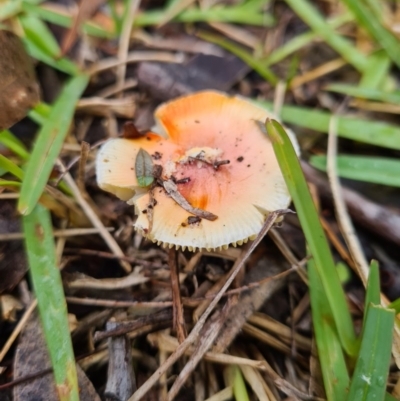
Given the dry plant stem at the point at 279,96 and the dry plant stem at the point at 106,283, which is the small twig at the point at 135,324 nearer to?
the dry plant stem at the point at 106,283

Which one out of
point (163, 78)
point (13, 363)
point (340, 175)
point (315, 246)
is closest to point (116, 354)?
point (13, 363)

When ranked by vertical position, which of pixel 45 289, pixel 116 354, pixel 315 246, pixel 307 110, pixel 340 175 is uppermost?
pixel 307 110

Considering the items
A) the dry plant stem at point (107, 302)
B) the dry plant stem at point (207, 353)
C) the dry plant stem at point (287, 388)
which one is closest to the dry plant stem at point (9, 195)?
the dry plant stem at point (107, 302)

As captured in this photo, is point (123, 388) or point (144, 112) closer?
point (123, 388)

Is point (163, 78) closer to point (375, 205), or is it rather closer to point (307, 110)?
point (307, 110)

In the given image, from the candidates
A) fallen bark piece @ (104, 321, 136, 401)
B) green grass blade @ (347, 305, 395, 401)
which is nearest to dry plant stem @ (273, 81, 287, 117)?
green grass blade @ (347, 305, 395, 401)

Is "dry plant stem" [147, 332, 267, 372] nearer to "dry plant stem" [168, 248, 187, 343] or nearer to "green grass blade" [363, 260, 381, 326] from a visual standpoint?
"dry plant stem" [168, 248, 187, 343]

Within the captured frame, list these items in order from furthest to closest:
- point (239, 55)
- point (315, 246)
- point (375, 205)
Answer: point (239, 55), point (375, 205), point (315, 246)

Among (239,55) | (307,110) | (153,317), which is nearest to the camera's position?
(153,317)
